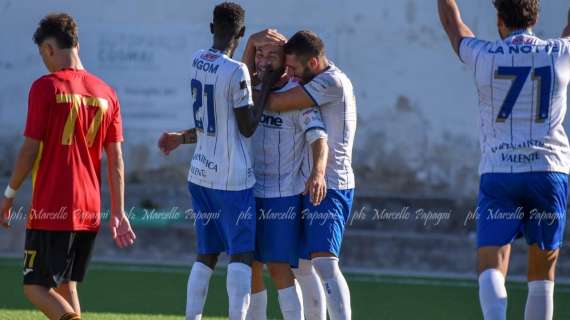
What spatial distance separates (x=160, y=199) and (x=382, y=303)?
448 cm

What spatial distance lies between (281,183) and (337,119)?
1.72 feet

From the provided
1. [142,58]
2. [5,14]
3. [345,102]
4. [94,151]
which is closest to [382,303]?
[345,102]

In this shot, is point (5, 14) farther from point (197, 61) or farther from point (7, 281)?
point (197, 61)

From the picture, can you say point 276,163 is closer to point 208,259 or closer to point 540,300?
point 208,259

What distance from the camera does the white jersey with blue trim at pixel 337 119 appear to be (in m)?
6.88

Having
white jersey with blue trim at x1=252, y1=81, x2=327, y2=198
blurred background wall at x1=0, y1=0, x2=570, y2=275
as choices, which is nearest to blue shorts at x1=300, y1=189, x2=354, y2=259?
white jersey with blue trim at x1=252, y1=81, x2=327, y2=198

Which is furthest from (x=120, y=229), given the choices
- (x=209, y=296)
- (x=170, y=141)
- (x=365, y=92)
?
(x=365, y=92)

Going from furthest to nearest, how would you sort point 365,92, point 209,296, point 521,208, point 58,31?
point 365,92, point 209,296, point 58,31, point 521,208

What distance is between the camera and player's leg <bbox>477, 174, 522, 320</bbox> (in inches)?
241

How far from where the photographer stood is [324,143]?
6762 millimetres

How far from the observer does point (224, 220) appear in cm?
674

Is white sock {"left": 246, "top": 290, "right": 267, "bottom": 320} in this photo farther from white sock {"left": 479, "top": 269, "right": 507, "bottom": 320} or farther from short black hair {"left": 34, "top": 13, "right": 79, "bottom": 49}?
short black hair {"left": 34, "top": 13, "right": 79, "bottom": 49}

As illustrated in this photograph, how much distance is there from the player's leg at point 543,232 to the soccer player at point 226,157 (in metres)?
1.62

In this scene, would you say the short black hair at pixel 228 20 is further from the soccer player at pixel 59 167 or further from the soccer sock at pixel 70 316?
the soccer sock at pixel 70 316
